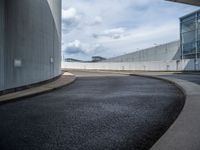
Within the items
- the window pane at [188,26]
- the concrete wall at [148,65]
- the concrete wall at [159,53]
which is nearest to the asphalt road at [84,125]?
the concrete wall at [148,65]

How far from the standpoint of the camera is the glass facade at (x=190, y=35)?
36112 mm

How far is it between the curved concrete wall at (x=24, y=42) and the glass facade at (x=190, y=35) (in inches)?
1039

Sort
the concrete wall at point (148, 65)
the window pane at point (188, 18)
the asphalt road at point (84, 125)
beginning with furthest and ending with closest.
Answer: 1. the window pane at point (188, 18)
2. the concrete wall at point (148, 65)
3. the asphalt road at point (84, 125)

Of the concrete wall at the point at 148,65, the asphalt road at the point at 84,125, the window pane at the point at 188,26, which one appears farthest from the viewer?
the window pane at the point at 188,26

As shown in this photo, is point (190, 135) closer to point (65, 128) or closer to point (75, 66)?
point (65, 128)

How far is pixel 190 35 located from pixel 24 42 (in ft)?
104

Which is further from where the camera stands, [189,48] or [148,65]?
[148,65]

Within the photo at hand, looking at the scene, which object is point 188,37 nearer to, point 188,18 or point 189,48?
point 189,48

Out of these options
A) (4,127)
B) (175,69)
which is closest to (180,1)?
(4,127)

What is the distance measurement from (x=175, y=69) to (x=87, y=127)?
32574 millimetres

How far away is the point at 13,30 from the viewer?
33.8 feet

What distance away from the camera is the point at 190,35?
3788 cm

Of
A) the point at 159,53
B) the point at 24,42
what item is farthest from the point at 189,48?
the point at 24,42

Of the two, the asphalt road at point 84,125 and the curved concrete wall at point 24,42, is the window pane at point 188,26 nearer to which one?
the curved concrete wall at point 24,42
